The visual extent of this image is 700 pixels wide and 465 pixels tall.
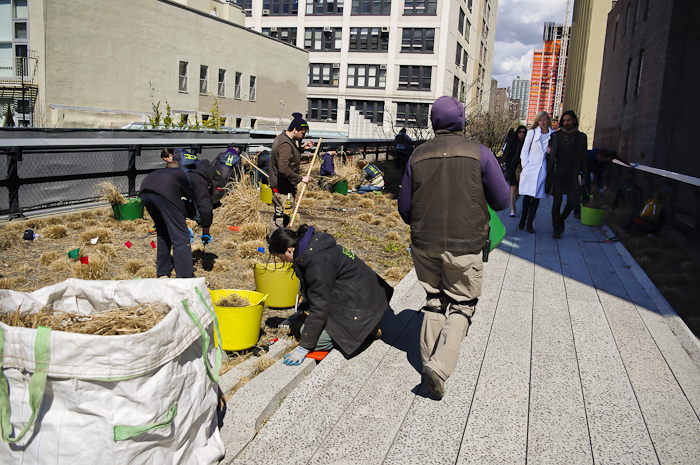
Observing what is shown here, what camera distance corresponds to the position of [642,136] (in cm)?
2288

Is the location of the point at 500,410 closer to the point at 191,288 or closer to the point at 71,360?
the point at 191,288

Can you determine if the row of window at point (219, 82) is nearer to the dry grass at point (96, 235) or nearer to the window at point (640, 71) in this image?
the window at point (640, 71)

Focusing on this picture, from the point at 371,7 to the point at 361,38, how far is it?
10.5 ft

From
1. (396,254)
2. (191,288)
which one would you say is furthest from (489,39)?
(191,288)

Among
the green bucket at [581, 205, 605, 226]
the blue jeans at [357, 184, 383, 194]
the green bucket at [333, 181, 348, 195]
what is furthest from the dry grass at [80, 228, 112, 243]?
the green bucket at [581, 205, 605, 226]

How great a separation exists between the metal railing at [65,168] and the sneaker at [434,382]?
7.95m

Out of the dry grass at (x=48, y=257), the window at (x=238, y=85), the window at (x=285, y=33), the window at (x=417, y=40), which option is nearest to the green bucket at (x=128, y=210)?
the dry grass at (x=48, y=257)

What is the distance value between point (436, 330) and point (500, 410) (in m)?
0.67

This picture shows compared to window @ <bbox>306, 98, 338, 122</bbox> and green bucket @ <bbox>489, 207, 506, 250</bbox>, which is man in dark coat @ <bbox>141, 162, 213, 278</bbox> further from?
window @ <bbox>306, 98, 338, 122</bbox>

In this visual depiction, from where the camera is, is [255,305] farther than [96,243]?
No

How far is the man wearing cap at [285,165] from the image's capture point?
777cm

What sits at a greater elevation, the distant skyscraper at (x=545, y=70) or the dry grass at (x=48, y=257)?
the distant skyscraper at (x=545, y=70)

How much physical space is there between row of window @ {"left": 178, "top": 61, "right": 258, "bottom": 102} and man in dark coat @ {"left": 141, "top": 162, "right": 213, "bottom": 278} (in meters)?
33.3

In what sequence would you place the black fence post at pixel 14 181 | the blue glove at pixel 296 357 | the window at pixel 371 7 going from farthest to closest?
1. the window at pixel 371 7
2. the black fence post at pixel 14 181
3. the blue glove at pixel 296 357
